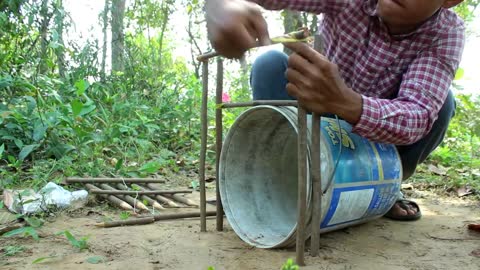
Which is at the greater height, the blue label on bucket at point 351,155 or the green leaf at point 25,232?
the blue label on bucket at point 351,155

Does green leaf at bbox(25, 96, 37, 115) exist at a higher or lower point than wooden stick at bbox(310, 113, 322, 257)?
higher

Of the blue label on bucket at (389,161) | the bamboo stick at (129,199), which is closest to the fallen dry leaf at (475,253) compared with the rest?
the blue label on bucket at (389,161)

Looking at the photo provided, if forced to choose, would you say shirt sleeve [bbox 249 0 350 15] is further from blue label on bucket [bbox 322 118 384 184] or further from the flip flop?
the flip flop

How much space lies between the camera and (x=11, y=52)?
2713 millimetres

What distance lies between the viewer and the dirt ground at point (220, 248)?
131 centimetres

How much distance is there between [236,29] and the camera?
100 cm

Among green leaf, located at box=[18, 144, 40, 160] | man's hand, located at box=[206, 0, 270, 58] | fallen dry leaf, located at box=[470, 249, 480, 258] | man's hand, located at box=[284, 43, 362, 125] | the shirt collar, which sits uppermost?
the shirt collar

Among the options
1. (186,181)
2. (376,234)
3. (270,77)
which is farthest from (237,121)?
(186,181)

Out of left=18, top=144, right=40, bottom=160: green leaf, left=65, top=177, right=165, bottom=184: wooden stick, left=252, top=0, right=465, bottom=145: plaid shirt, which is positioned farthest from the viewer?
left=18, top=144, right=40, bottom=160: green leaf

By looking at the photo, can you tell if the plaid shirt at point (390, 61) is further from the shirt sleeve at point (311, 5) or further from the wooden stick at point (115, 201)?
the wooden stick at point (115, 201)

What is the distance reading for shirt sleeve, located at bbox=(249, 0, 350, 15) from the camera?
167 centimetres

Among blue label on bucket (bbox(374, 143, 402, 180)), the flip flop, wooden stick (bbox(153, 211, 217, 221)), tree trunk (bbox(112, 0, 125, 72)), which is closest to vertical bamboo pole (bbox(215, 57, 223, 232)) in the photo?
wooden stick (bbox(153, 211, 217, 221))

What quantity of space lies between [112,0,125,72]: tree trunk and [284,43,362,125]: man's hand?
3269 mm

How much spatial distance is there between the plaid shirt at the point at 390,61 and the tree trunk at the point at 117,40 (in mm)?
2861
